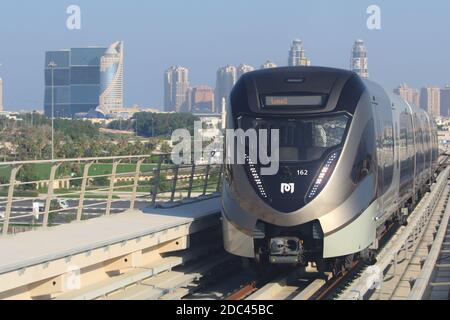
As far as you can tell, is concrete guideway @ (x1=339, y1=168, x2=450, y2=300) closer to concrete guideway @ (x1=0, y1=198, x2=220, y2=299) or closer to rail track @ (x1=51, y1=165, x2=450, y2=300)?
rail track @ (x1=51, y1=165, x2=450, y2=300)

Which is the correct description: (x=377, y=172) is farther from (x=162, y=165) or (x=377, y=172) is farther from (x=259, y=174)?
(x=162, y=165)

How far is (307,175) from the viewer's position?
12000 millimetres

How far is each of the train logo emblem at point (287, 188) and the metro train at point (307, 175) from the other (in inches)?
0.6

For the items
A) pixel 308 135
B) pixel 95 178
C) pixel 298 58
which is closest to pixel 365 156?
pixel 308 135

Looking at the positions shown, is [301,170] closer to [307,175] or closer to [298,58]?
[307,175]

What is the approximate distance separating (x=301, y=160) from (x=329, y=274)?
256 centimetres

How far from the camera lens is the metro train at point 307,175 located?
11.9 metres

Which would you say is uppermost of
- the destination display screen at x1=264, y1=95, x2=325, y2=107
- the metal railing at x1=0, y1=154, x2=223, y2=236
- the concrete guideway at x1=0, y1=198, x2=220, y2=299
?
the destination display screen at x1=264, y1=95, x2=325, y2=107

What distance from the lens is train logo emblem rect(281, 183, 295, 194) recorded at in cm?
1194

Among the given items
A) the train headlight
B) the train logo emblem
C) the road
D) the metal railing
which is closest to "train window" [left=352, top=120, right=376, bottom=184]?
the train headlight

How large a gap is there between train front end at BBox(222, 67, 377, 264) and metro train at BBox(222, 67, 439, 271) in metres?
0.01

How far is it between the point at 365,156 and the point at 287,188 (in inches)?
58.8

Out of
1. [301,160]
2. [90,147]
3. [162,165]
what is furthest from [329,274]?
[90,147]

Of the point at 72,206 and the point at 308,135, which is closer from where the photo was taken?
the point at 308,135
